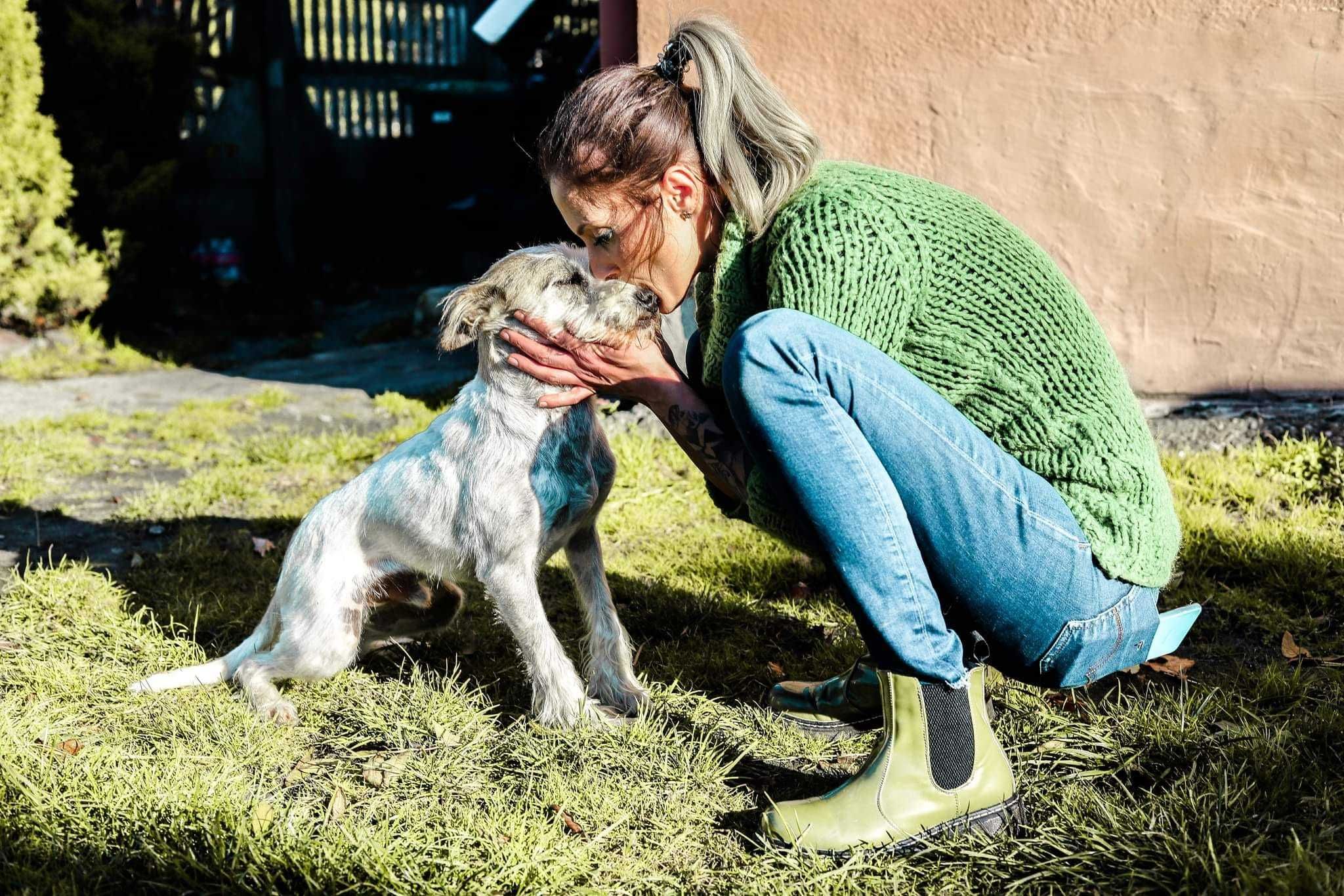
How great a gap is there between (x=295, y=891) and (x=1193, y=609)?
91.2 inches

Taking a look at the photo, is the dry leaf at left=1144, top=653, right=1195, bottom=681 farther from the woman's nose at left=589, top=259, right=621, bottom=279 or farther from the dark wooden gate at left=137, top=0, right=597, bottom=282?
the dark wooden gate at left=137, top=0, right=597, bottom=282

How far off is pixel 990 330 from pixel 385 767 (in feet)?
6.39

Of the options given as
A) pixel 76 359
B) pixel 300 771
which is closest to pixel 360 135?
pixel 76 359

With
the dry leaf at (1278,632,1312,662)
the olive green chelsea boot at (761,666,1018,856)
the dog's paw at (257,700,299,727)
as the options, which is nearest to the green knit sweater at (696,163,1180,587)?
the olive green chelsea boot at (761,666,1018,856)

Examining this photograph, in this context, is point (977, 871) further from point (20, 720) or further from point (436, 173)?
point (436, 173)

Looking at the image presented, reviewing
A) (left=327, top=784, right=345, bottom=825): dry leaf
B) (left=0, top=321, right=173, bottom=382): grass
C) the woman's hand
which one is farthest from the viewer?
(left=0, top=321, right=173, bottom=382): grass

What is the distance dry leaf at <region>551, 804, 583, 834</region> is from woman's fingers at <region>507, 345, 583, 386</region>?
46.0 inches

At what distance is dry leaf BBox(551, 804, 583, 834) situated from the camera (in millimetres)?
2707

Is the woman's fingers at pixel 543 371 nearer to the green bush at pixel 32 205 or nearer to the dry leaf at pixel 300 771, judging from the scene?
the dry leaf at pixel 300 771

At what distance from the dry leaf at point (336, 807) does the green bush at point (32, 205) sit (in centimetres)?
722

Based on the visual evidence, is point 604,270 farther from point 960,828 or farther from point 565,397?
point 960,828

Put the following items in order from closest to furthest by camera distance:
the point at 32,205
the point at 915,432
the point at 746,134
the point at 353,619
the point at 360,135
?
1. the point at 915,432
2. the point at 746,134
3. the point at 353,619
4. the point at 32,205
5. the point at 360,135

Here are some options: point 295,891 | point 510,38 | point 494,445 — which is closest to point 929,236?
point 494,445

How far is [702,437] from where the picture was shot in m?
3.09
